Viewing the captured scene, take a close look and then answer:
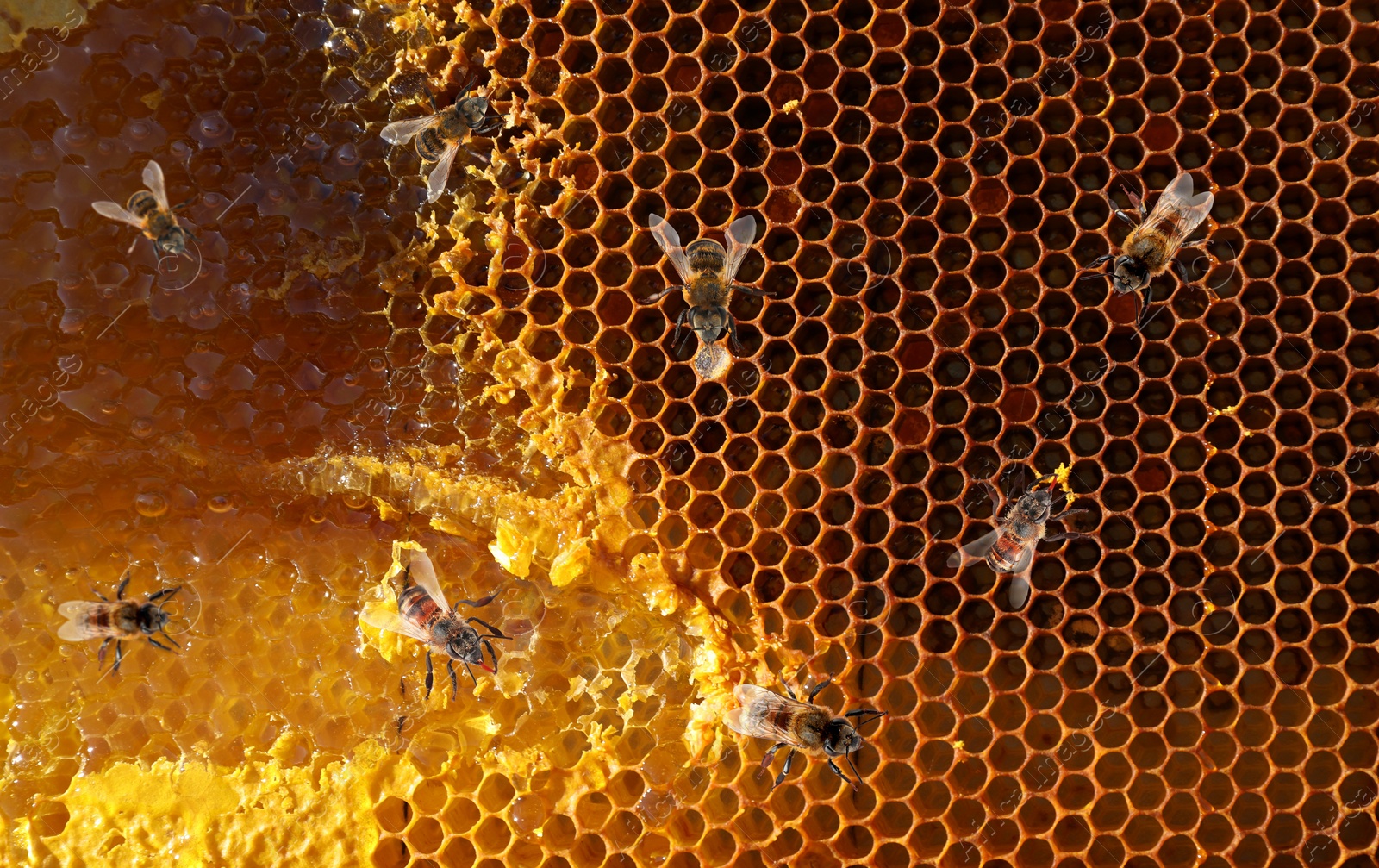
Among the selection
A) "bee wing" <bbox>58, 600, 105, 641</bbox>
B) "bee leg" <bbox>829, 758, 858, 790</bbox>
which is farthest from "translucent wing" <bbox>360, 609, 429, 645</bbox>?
"bee leg" <bbox>829, 758, 858, 790</bbox>

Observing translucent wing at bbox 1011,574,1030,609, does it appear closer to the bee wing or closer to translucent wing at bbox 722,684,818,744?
translucent wing at bbox 722,684,818,744

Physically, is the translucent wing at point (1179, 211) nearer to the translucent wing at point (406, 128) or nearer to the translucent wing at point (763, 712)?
the translucent wing at point (763, 712)

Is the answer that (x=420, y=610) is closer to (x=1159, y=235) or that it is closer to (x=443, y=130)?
(x=443, y=130)

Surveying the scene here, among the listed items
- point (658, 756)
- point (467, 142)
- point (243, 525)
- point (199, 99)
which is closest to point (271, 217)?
point (199, 99)

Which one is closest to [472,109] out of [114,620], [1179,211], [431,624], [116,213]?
[116,213]

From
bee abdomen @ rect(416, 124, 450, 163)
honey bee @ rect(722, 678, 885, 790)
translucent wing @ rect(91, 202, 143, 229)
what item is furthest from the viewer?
bee abdomen @ rect(416, 124, 450, 163)

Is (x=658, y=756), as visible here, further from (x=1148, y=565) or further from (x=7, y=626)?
(x=7, y=626)
